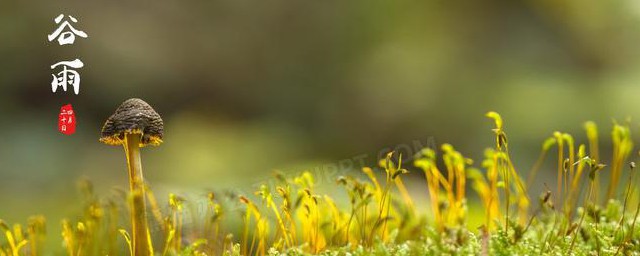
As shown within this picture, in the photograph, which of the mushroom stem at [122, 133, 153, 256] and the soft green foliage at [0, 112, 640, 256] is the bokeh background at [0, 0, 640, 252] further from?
the mushroom stem at [122, 133, 153, 256]

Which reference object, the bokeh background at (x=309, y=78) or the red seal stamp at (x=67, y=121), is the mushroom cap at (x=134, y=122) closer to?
the red seal stamp at (x=67, y=121)

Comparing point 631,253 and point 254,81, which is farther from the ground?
point 254,81

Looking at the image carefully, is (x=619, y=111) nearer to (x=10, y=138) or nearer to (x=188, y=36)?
(x=188, y=36)

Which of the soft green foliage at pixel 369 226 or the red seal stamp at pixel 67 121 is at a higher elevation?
the red seal stamp at pixel 67 121

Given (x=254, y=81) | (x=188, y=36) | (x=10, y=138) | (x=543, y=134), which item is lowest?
(x=543, y=134)

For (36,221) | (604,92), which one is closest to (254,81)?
(604,92)

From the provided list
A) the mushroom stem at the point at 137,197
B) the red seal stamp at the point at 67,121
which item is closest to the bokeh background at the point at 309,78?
the red seal stamp at the point at 67,121
